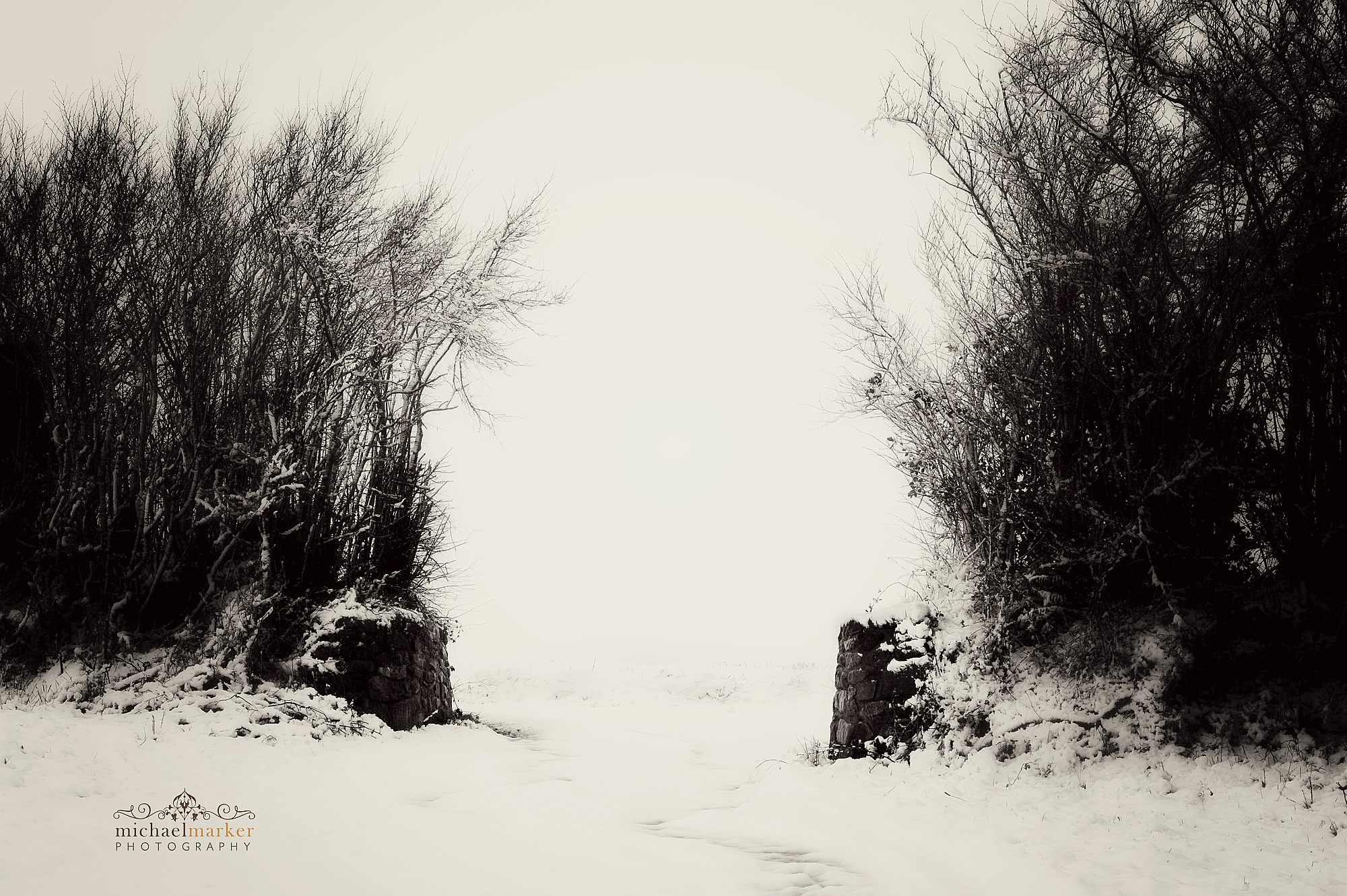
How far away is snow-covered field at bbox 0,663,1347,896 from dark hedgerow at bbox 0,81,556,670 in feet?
6.71

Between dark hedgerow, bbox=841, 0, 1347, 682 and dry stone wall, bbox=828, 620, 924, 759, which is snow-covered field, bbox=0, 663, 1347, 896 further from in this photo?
dark hedgerow, bbox=841, 0, 1347, 682

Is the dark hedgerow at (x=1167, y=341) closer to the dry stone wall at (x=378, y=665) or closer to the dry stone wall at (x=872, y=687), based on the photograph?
the dry stone wall at (x=872, y=687)

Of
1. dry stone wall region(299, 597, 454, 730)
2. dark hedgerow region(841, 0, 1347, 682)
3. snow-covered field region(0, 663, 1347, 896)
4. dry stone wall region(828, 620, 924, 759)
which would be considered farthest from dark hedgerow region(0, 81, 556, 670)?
dark hedgerow region(841, 0, 1347, 682)

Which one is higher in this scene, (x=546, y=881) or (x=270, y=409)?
(x=270, y=409)

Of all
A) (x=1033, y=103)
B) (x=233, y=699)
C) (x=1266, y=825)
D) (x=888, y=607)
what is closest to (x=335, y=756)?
(x=233, y=699)

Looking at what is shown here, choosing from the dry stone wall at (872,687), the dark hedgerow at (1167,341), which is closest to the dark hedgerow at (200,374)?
the dry stone wall at (872,687)

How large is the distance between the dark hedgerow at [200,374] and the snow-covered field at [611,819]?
205 cm

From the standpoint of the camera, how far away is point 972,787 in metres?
6.76

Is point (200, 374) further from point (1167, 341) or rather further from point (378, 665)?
point (1167, 341)

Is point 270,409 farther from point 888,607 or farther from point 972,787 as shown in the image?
point 972,787

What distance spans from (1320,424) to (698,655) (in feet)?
72.8

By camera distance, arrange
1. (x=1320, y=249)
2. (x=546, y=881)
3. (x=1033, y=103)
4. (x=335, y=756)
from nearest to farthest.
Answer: (x=546, y=881), (x=1320, y=249), (x=335, y=756), (x=1033, y=103)

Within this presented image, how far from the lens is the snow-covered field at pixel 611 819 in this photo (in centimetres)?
424

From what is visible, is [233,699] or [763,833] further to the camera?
[233,699]
